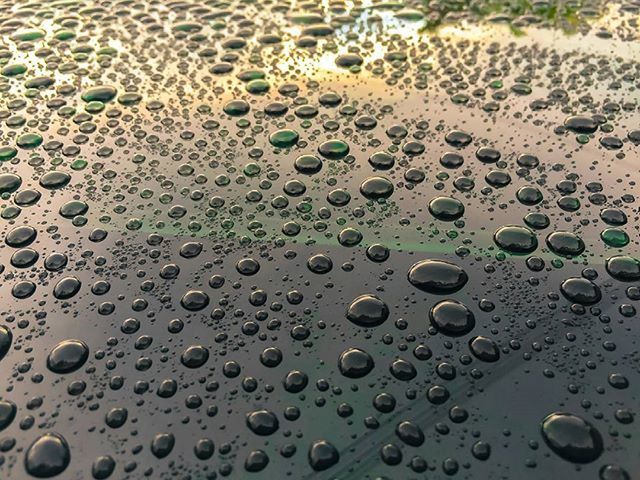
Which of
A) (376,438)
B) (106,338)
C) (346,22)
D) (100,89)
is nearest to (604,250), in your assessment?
(376,438)

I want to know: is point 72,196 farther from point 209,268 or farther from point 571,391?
point 571,391

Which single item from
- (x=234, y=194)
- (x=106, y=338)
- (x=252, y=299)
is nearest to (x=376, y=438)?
(x=252, y=299)

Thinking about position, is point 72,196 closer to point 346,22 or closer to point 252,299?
point 252,299

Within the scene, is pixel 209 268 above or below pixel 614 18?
below

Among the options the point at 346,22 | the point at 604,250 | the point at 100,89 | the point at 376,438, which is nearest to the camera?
the point at 376,438

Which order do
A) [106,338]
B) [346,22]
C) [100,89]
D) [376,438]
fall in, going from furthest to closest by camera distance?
[346,22] < [100,89] < [106,338] < [376,438]

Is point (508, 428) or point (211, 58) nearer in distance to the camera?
point (508, 428)
